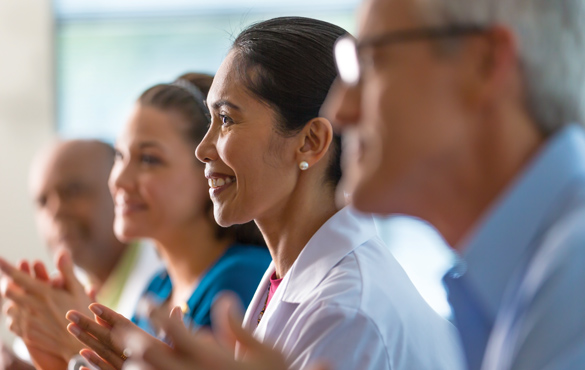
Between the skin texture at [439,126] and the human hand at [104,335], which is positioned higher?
the skin texture at [439,126]

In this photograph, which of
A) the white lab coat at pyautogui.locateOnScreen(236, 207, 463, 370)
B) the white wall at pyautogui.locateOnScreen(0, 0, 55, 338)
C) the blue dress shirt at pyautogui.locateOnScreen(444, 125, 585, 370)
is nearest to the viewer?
the blue dress shirt at pyautogui.locateOnScreen(444, 125, 585, 370)

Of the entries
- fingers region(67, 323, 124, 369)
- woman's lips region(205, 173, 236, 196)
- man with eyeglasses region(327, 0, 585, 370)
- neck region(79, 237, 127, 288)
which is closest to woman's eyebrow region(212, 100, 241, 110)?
woman's lips region(205, 173, 236, 196)

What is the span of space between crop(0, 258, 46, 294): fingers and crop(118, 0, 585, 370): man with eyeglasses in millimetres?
1098

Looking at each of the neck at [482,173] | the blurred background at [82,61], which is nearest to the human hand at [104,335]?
the neck at [482,173]

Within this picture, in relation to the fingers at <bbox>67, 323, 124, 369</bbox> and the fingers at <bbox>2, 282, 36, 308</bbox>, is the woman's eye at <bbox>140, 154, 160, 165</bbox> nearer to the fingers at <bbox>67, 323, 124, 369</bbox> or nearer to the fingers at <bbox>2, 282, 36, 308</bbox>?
the fingers at <bbox>2, 282, 36, 308</bbox>

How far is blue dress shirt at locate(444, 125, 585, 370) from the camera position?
2.18 ft

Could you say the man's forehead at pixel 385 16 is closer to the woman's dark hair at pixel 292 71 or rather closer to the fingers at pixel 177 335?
the fingers at pixel 177 335

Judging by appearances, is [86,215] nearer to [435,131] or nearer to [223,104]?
[223,104]

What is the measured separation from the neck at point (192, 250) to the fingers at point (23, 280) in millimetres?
473

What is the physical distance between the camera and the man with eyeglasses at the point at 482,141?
0.75 meters

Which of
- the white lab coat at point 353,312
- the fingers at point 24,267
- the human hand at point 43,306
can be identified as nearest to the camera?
the white lab coat at point 353,312

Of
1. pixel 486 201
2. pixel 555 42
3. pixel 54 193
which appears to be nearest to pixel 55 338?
pixel 54 193

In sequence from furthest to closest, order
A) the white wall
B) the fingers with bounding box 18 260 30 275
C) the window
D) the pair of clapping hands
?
the white wall, the window, the fingers with bounding box 18 260 30 275, the pair of clapping hands

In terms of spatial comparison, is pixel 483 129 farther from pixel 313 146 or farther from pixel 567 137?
pixel 313 146
